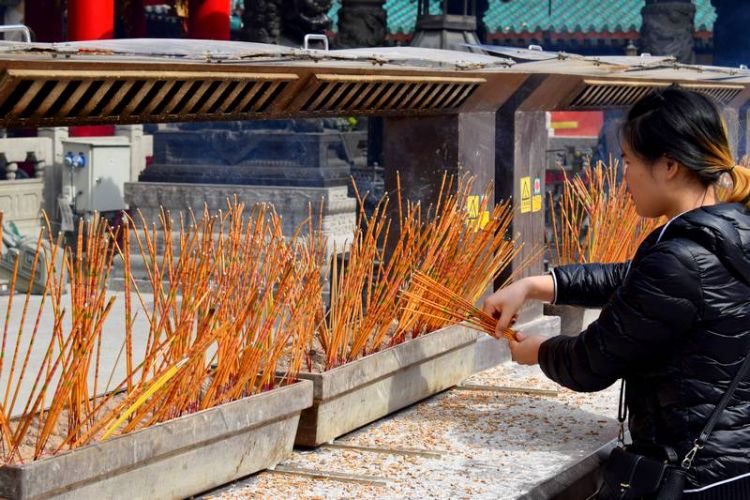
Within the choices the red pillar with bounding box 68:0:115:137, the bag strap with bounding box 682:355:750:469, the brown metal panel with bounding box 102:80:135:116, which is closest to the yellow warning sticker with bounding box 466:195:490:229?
the brown metal panel with bounding box 102:80:135:116

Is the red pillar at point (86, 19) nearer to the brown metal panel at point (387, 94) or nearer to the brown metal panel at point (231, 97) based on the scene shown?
the brown metal panel at point (387, 94)

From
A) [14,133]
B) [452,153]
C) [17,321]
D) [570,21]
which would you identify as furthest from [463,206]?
[570,21]

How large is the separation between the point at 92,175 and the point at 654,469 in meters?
8.90

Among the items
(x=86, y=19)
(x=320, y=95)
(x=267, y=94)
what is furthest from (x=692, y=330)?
(x=86, y=19)

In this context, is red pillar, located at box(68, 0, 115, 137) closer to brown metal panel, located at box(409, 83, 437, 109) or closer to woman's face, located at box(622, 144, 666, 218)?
brown metal panel, located at box(409, 83, 437, 109)

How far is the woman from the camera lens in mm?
2424

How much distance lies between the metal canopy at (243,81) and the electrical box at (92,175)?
5.84m

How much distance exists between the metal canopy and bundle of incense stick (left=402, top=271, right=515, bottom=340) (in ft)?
2.13

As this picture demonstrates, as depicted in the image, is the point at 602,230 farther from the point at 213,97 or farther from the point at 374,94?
the point at 213,97

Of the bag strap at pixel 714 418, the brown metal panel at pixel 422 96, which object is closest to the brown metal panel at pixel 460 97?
the brown metal panel at pixel 422 96

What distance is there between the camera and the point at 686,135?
2.49 metres

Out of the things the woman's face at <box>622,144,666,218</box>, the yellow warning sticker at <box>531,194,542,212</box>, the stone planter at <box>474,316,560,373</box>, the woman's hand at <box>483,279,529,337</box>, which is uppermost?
the woman's face at <box>622,144,666,218</box>

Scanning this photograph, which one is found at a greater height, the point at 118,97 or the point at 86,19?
the point at 86,19

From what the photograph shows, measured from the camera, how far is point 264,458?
11.2 ft
